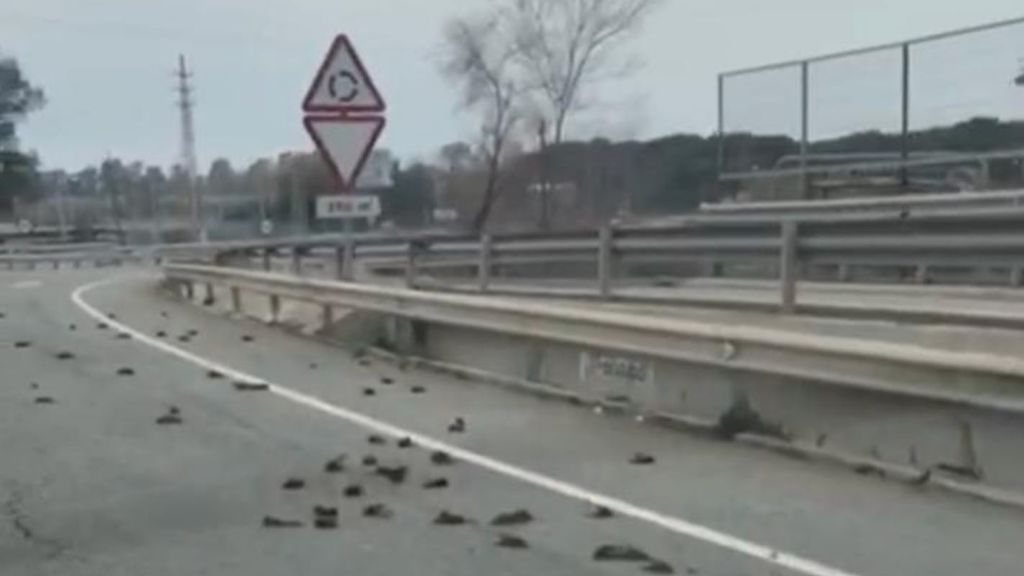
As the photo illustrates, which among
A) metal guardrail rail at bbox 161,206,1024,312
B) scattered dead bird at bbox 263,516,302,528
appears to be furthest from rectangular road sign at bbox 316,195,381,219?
scattered dead bird at bbox 263,516,302,528

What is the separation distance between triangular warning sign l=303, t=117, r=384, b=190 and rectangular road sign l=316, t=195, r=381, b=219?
0.22 metres

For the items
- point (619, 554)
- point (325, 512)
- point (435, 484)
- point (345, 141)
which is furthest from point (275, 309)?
point (619, 554)

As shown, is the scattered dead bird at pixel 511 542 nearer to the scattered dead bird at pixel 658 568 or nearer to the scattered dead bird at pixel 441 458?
the scattered dead bird at pixel 658 568

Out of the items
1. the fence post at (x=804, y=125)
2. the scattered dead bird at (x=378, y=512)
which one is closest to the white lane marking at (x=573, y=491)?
the scattered dead bird at (x=378, y=512)

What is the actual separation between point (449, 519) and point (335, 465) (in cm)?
186

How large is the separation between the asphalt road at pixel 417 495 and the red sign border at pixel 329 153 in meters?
3.20

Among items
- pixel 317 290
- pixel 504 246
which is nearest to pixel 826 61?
pixel 504 246

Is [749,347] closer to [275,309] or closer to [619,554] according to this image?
[619,554]

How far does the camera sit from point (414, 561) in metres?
7.26

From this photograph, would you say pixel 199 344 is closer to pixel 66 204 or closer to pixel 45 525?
pixel 45 525

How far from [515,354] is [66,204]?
119317 millimetres

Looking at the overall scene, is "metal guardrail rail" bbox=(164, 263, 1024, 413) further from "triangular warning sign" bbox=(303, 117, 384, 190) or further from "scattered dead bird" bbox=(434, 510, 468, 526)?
"scattered dead bird" bbox=(434, 510, 468, 526)

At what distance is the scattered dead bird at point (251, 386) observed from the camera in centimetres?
1396

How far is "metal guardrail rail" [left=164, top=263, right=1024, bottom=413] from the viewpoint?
8.53 m
